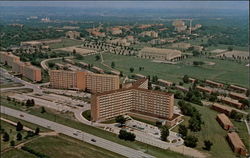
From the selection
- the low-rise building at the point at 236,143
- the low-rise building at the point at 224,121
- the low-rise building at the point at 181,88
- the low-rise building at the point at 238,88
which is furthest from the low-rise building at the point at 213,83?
the low-rise building at the point at 236,143

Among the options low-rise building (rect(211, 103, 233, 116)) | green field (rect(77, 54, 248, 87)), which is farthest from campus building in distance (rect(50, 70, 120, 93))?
green field (rect(77, 54, 248, 87))

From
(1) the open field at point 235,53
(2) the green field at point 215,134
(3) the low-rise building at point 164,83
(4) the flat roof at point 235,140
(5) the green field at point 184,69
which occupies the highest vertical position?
(1) the open field at point 235,53

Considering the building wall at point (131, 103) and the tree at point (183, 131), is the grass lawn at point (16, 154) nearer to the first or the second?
the building wall at point (131, 103)

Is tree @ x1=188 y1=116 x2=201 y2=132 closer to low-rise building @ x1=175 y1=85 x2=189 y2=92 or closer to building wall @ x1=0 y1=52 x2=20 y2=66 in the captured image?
low-rise building @ x1=175 y1=85 x2=189 y2=92

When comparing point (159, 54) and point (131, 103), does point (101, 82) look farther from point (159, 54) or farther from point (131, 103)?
point (159, 54)

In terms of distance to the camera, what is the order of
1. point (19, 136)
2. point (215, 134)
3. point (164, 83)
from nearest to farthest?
1. point (19, 136)
2. point (215, 134)
3. point (164, 83)

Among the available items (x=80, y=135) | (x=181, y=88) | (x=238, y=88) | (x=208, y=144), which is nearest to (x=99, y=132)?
(x=80, y=135)
